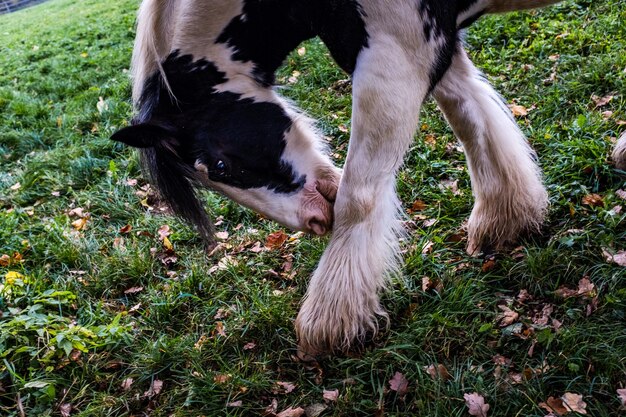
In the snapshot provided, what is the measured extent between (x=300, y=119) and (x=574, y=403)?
72.2 inches

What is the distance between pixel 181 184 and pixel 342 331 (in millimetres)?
1114

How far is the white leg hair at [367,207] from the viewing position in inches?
98.0

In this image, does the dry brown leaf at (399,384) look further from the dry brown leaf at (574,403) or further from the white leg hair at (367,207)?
the dry brown leaf at (574,403)

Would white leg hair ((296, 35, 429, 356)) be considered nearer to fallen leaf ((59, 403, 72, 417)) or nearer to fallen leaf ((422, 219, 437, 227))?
fallen leaf ((422, 219, 437, 227))

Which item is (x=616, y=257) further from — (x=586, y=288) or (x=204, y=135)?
(x=204, y=135)

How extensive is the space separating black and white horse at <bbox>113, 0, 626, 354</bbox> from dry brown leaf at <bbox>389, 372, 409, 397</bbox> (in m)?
0.31

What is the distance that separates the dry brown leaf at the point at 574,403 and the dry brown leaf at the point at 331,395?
101cm

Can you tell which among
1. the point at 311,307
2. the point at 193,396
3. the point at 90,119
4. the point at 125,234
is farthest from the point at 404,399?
the point at 90,119

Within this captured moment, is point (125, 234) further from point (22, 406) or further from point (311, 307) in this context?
point (311, 307)

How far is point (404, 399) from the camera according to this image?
257 centimetres

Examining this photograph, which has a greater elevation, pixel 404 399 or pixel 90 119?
pixel 90 119

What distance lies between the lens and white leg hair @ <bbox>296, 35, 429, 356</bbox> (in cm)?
249

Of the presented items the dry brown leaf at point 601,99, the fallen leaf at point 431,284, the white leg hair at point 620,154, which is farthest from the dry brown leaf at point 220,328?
the dry brown leaf at point 601,99

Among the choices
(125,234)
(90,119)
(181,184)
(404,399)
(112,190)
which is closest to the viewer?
(404,399)
